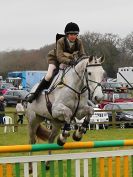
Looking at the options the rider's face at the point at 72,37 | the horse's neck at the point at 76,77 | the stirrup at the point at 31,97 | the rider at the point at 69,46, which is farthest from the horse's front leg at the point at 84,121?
the stirrup at the point at 31,97

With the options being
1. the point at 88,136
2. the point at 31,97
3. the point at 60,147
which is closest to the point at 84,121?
the point at 60,147

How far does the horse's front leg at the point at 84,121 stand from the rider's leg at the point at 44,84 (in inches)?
47.4

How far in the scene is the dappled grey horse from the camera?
244 inches

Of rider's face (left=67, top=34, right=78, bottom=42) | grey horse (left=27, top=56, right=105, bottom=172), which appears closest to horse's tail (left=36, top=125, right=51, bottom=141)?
grey horse (left=27, top=56, right=105, bottom=172)

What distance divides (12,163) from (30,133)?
374 centimetres

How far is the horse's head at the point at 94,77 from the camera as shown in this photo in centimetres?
609

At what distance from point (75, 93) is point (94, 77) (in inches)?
24.6

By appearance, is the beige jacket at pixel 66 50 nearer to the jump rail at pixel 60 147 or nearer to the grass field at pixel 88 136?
the jump rail at pixel 60 147

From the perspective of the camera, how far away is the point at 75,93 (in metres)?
6.73

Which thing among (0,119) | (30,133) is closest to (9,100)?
(0,119)

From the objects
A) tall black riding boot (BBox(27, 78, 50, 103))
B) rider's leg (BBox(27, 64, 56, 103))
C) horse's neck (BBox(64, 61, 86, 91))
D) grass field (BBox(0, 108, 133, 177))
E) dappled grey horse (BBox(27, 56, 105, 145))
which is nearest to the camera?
dappled grey horse (BBox(27, 56, 105, 145))

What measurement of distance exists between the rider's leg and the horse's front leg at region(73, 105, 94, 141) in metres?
1.21

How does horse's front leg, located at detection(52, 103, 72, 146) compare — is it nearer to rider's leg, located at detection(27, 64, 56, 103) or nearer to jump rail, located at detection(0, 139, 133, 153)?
jump rail, located at detection(0, 139, 133, 153)

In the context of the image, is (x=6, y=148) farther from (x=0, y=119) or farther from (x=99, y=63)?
(x=0, y=119)
